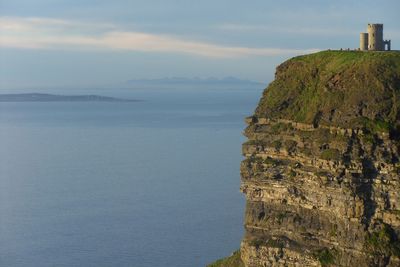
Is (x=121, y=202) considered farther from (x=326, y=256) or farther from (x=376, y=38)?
(x=326, y=256)

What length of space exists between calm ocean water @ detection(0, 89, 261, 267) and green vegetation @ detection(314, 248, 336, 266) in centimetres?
2270

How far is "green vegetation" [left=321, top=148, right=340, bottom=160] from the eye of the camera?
32719mm

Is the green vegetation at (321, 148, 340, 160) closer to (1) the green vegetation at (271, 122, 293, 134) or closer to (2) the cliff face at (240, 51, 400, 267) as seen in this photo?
(2) the cliff face at (240, 51, 400, 267)

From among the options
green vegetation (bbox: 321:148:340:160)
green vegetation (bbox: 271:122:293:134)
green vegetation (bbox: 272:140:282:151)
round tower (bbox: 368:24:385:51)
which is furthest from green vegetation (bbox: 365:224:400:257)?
round tower (bbox: 368:24:385:51)

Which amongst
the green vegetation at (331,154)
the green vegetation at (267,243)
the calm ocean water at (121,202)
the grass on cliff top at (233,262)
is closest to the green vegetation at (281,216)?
the green vegetation at (267,243)

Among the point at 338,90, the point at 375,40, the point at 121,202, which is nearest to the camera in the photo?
the point at 338,90

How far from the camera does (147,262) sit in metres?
56.4

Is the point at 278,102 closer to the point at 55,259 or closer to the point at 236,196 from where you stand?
the point at 55,259

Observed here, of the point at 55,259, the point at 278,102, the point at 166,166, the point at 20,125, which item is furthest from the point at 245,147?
the point at 20,125

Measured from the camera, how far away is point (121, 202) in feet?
255

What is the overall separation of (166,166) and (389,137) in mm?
69478

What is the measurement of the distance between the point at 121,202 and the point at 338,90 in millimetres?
45646

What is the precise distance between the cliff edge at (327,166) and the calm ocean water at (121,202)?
806 inches

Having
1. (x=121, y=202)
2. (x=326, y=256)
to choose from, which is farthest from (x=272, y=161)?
(x=121, y=202)
